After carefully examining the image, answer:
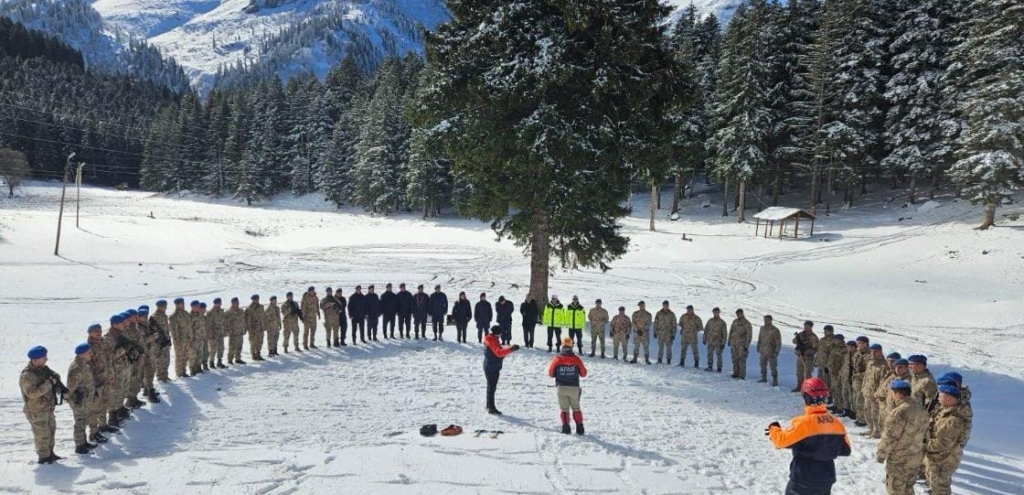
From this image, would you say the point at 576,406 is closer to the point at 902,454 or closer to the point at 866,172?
the point at 902,454

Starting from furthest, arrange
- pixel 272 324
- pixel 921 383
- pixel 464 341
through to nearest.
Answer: pixel 464 341 → pixel 272 324 → pixel 921 383

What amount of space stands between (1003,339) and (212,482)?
22795mm

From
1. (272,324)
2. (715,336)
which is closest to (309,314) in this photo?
(272,324)

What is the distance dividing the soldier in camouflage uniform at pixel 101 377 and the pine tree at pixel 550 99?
10.6m

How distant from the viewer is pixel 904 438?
707 cm

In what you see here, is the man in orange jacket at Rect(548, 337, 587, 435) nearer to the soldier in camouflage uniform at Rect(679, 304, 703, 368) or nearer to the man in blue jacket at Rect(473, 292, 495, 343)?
the soldier in camouflage uniform at Rect(679, 304, 703, 368)

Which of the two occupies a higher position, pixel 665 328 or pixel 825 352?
pixel 825 352

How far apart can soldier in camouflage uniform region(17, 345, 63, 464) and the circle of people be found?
0.01 meters

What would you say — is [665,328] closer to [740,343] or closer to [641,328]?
[641,328]

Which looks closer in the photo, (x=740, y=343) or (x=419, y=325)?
(x=740, y=343)

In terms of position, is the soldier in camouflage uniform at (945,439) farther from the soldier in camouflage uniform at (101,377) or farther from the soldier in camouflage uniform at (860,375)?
the soldier in camouflage uniform at (101,377)

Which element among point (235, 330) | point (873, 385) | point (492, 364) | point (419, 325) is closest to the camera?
point (873, 385)

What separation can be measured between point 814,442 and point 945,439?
9.11 ft

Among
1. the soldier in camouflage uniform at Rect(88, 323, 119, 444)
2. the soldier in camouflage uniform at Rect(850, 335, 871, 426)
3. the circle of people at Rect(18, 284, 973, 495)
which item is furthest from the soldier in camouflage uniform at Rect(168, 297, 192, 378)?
the soldier in camouflage uniform at Rect(850, 335, 871, 426)
